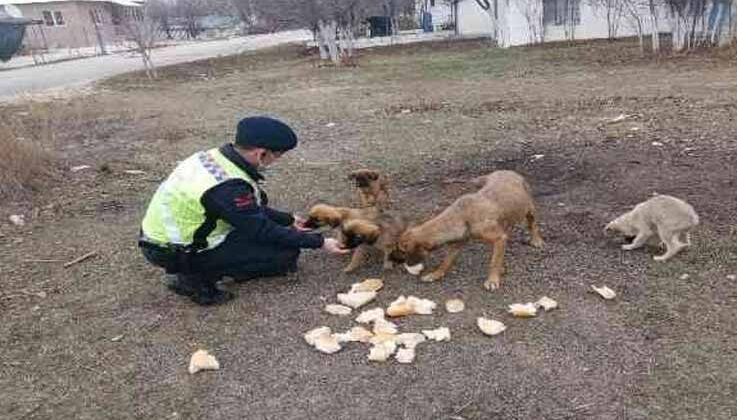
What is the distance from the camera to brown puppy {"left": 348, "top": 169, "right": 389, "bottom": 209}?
18.7 ft

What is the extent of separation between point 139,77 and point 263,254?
18704 mm

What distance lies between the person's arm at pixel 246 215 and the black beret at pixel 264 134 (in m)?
0.26

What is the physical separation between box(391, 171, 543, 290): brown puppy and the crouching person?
534 mm

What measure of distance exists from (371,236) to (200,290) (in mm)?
1188

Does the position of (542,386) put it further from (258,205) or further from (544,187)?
(544,187)

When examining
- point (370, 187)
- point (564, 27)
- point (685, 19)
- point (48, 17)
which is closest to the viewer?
point (370, 187)

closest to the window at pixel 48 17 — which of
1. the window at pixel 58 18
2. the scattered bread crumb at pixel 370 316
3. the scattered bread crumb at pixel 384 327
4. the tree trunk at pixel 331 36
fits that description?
the window at pixel 58 18

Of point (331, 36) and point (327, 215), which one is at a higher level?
point (331, 36)

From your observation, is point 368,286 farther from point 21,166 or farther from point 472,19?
point 472,19

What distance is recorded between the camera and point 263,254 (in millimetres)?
4703

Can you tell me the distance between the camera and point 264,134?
13.7 ft

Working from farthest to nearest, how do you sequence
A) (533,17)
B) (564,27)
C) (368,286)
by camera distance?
(564,27), (533,17), (368,286)

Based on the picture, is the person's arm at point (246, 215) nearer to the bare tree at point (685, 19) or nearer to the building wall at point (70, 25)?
the bare tree at point (685, 19)

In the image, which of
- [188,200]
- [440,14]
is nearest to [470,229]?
[188,200]
